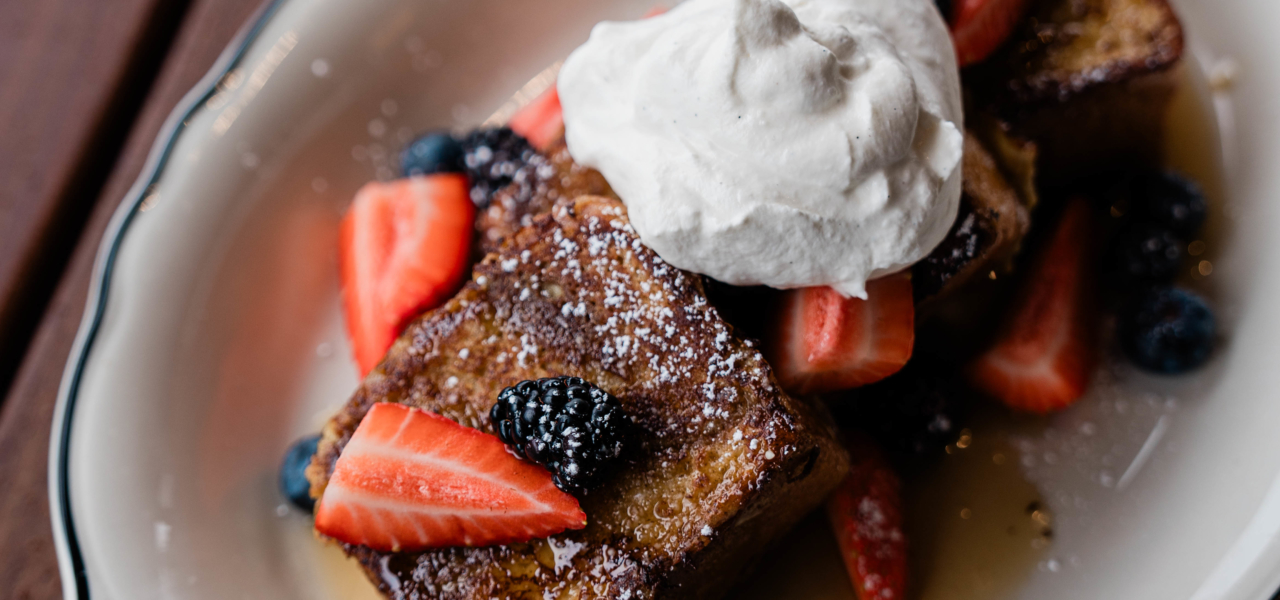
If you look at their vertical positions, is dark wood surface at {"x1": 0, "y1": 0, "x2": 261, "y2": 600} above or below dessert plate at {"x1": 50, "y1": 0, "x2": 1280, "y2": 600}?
above

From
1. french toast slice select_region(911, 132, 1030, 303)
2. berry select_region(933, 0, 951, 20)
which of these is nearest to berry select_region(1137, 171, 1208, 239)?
french toast slice select_region(911, 132, 1030, 303)

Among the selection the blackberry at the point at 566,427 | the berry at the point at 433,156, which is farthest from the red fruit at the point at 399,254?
the blackberry at the point at 566,427

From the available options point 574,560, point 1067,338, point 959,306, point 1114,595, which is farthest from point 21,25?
point 1114,595

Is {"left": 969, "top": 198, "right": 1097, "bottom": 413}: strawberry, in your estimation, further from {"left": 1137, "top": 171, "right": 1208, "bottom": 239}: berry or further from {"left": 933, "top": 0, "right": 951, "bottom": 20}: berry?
{"left": 933, "top": 0, "right": 951, "bottom": 20}: berry

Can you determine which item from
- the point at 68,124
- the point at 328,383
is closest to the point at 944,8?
the point at 328,383

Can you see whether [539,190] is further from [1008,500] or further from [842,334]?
[1008,500]

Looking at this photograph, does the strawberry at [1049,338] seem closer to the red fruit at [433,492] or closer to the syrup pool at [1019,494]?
the syrup pool at [1019,494]
